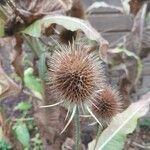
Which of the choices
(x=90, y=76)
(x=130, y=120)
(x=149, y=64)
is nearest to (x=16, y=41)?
(x=90, y=76)

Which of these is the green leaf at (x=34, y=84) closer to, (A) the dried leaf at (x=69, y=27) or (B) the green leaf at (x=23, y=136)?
(B) the green leaf at (x=23, y=136)

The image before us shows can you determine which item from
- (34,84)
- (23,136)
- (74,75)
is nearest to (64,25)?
(74,75)

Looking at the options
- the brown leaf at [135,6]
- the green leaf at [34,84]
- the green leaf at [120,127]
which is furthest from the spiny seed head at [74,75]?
the brown leaf at [135,6]

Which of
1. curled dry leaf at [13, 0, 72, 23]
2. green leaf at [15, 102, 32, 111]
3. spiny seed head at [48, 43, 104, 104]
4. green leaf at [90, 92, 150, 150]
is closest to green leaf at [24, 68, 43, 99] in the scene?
green leaf at [90, 92, 150, 150]

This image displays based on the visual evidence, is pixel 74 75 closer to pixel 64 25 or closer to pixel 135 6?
pixel 64 25

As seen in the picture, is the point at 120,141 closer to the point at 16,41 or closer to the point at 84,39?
the point at 84,39

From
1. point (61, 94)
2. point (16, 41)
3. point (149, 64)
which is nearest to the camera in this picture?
point (61, 94)
